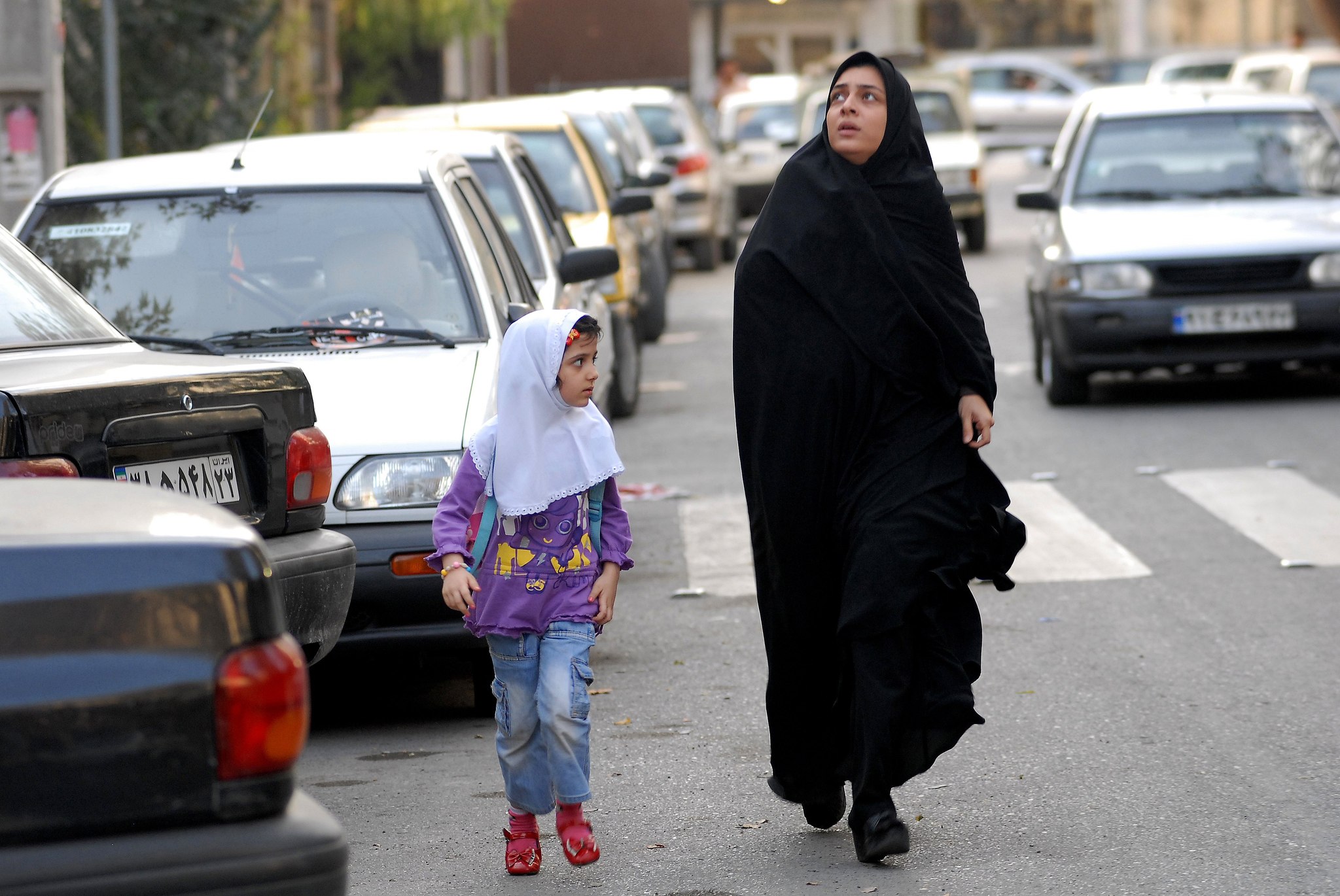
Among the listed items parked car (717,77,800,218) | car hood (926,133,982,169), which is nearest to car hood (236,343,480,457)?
car hood (926,133,982,169)

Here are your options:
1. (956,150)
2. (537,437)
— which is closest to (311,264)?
(537,437)

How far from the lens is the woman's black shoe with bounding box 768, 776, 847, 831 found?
4902 mm

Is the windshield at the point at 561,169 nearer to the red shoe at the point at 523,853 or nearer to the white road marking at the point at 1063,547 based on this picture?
the white road marking at the point at 1063,547

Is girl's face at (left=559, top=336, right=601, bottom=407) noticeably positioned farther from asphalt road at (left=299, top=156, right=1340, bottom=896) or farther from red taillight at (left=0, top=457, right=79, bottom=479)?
red taillight at (left=0, top=457, right=79, bottom=479)

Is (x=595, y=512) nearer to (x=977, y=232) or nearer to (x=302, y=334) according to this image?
(x=302, y=334)

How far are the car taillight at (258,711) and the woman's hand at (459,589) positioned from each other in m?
1.49

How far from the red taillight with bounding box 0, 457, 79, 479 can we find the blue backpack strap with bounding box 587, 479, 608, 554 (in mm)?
1157

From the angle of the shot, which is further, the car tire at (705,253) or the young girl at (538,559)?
the car tire at (705,253)

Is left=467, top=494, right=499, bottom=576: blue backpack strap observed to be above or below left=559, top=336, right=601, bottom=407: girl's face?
below

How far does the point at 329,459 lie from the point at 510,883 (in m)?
1.33

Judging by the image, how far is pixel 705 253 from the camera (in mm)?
22578


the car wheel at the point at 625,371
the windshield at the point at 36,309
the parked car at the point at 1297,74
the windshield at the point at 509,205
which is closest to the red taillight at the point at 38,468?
the windshield at the point at 36,309

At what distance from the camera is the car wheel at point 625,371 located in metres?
12.3

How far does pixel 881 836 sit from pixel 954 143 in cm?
1921
